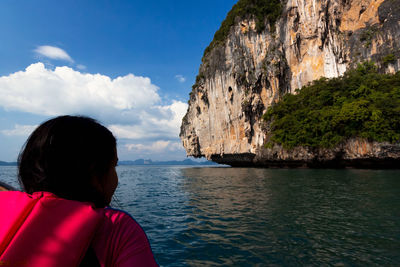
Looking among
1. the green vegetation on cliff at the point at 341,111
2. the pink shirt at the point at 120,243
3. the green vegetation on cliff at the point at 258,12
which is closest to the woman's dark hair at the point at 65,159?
the pink shirt at the point at 120,243

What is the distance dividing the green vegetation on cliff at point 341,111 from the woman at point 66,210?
88.4ft

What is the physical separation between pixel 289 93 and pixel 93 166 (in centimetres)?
3621

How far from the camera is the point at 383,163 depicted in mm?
22344

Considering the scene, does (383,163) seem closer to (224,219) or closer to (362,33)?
(362,33)

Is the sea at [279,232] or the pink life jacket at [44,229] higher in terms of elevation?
the pink life jacket at [44,229]

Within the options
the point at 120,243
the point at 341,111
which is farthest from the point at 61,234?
the point at 341,111

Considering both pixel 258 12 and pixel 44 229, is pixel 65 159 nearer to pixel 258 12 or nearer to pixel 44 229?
pixel 44 229

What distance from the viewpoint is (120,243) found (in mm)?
917

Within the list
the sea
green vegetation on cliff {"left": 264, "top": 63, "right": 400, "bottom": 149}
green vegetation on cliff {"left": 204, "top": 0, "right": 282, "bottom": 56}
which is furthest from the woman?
green vegetation on cliff {"left": 204, "top": 0, "right": 282, "bottom": 56}

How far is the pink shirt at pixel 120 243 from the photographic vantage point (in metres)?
0.89

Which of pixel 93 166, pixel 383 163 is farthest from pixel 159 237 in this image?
pixel 383 163

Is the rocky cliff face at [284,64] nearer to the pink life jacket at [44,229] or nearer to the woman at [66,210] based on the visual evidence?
the woman at [66,210]

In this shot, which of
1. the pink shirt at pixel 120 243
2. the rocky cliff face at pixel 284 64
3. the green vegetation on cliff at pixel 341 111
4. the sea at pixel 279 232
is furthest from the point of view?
the rocky cliff face at pixel 284 64

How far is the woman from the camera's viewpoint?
81 cm
